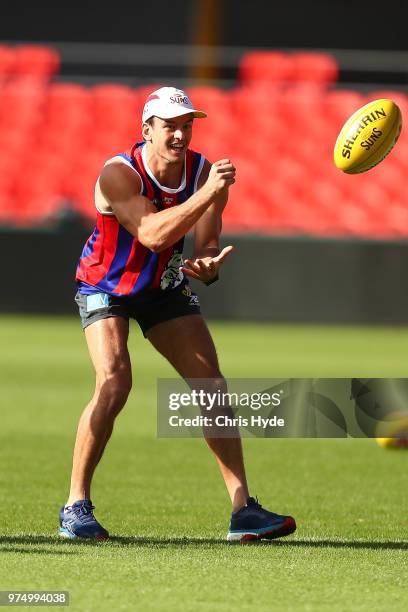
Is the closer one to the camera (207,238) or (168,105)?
(168,105)

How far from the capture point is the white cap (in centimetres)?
654

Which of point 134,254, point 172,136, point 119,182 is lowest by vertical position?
point 134,254

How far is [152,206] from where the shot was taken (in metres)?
6.57

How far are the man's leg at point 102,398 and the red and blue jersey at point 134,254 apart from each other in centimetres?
22

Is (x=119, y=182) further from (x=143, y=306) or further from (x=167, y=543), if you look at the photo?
(x=167, y=543)

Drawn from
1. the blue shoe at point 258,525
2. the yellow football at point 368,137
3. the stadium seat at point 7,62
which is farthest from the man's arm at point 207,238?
the stadium seat at point 7,62

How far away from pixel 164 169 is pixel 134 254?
456mm

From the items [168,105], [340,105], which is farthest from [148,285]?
[340,105]

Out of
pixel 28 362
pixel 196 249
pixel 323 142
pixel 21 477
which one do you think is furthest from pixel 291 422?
pixel 323 142

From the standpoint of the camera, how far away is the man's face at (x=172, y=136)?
6.60 metres

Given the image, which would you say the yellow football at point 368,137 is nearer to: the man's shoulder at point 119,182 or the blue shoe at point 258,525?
the man's shoulder at point 119,182

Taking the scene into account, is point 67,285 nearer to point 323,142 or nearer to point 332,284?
point 332,284

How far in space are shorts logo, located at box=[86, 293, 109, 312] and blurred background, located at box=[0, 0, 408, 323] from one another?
13.3 metres

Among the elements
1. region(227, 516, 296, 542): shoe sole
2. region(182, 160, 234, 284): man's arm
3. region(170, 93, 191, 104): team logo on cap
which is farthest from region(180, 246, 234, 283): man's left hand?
region(227, 516, 296, 542): shoe sole
